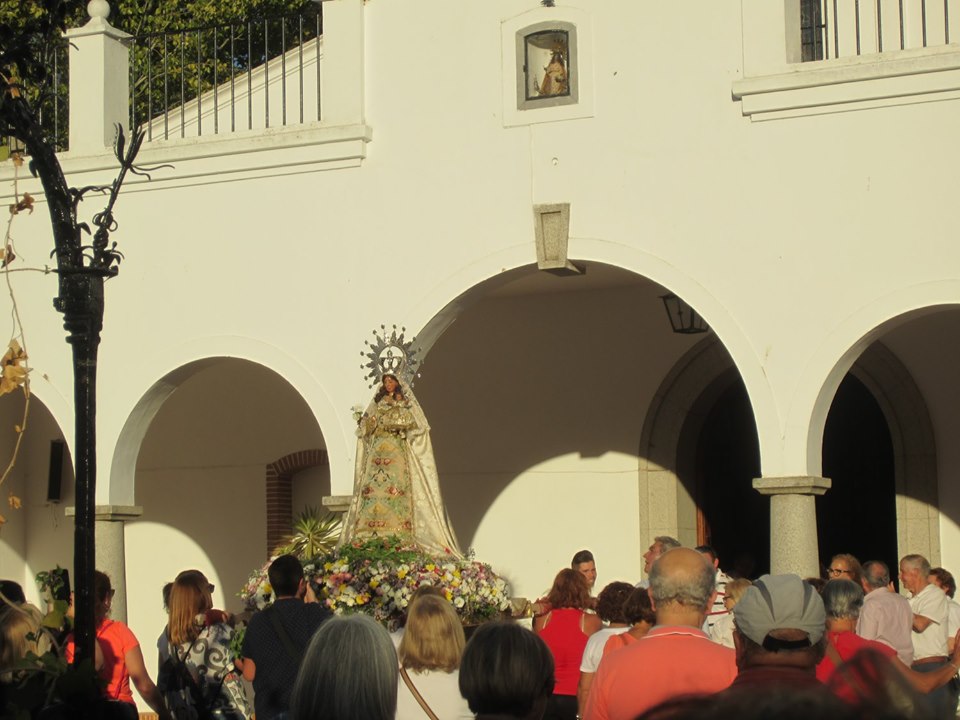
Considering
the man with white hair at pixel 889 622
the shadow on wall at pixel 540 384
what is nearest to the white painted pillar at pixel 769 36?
the shadow on wall at pixel 540 384

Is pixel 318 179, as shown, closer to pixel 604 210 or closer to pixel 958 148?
pixel 604 210

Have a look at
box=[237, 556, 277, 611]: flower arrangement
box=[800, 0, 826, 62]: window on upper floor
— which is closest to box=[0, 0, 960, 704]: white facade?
box=[800, 0, 826, 62]: window on upper floor

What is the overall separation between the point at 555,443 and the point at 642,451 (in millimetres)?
880

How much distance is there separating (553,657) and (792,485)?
19.0 feet

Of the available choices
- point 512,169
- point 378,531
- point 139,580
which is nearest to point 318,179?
point 512,169

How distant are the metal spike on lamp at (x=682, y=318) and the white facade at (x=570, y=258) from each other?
0.26m

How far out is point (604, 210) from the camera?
1104cm

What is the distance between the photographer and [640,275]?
36.0ft

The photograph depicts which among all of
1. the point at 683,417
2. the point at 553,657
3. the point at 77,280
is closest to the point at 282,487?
the point at 683,417

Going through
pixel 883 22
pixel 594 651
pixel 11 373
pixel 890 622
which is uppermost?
pixel 883 22

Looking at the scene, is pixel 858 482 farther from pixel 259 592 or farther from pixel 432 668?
pixel 432 668

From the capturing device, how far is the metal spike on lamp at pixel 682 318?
517 inches

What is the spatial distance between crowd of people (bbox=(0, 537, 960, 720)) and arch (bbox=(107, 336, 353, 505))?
11.6 feet

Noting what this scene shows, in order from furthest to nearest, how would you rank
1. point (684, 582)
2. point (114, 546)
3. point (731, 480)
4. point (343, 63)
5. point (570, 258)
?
→ point (731, 480) < point (114, 546) < point (343, 63) < point (570, 258) < point (684, 582)
